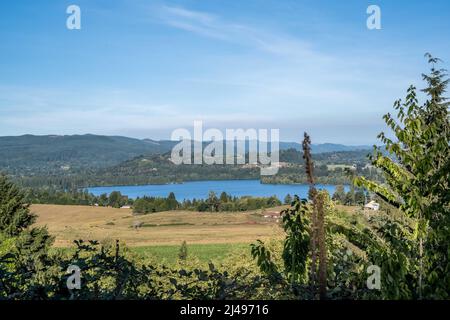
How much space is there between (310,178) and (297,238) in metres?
1.54

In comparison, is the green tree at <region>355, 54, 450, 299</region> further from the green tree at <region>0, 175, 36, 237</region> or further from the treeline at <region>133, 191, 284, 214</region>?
the treeline at <region>133, 191, 284, 214</region>

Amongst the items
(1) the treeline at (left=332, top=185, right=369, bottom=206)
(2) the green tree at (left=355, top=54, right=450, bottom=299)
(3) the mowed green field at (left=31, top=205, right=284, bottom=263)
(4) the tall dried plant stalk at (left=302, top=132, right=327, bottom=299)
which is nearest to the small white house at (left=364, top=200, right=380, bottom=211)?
(1) the treeline at (left=332, top=185, right=369, bottom=206)

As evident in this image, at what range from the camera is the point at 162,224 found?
6756cm

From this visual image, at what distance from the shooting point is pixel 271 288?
261cm

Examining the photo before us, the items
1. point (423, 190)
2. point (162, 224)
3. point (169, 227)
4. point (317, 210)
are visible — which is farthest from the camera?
point (162, 224)

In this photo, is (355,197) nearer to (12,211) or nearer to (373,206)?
(373,206)

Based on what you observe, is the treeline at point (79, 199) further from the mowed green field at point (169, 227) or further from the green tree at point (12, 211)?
the green tree at point (12, 211)

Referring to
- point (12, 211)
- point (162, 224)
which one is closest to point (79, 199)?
point (162, 224)

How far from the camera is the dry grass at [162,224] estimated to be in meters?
54.7

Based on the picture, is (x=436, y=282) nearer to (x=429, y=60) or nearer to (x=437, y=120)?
(x=437, y=120)

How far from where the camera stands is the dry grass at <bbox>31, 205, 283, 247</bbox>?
54.7 m
